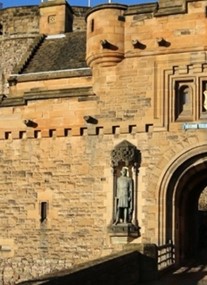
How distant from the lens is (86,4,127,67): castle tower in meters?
17.4

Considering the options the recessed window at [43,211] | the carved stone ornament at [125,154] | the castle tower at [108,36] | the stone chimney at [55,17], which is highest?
the stone chimney at [55,17]

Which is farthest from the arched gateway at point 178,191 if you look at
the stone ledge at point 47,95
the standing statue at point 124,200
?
the stone ledge at point 47,95

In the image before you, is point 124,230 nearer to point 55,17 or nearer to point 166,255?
point 166,255

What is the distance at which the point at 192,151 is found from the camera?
1638cm

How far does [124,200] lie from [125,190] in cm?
26

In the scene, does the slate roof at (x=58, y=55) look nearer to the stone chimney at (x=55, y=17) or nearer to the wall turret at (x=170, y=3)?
the stone chimney at (x=55, y=17)

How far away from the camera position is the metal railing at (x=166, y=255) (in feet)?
51.8

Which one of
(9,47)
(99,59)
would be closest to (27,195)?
(99,59)

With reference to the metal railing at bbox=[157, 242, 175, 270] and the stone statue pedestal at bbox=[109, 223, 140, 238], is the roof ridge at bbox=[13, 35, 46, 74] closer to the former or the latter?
the stone statue pedestal at bbox=[109, 223, 140, 238]

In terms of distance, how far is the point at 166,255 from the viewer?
16328 mm

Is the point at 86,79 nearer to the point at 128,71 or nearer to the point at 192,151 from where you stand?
the point at 128,71

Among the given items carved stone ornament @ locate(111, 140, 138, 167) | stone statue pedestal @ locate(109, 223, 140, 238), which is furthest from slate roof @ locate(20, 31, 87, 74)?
stone statue pedestal @ locate(109, 223, 140, 238)

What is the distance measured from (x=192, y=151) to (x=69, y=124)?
11.6 ft

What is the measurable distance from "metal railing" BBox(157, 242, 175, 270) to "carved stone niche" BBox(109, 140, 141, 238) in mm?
812
